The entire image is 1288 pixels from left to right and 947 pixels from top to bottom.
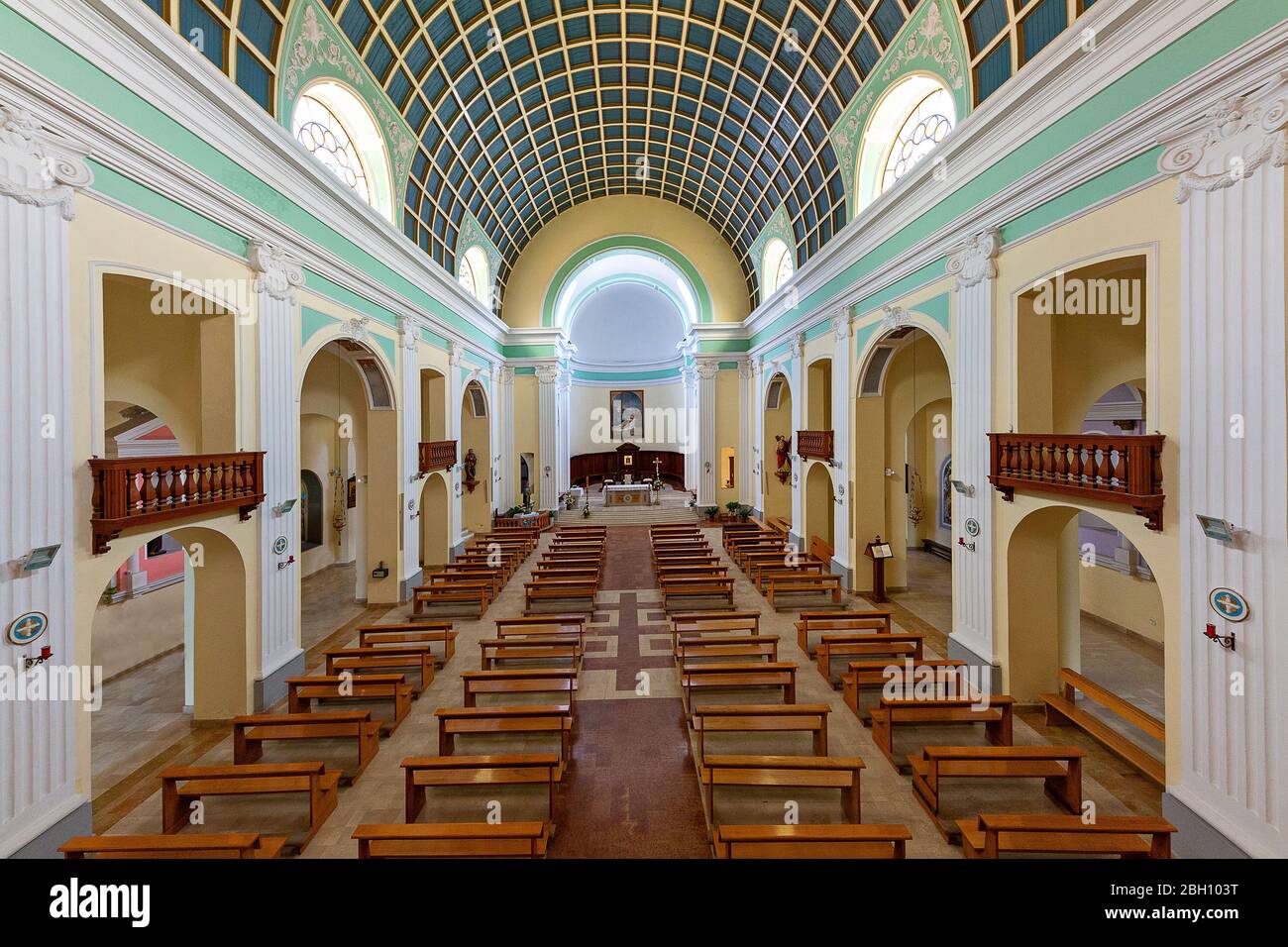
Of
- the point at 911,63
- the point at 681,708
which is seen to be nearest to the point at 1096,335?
the point at 911,63

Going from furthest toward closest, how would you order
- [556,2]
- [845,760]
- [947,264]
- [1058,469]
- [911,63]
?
1. [556,2]
2. [911,63]
3. [947,264]
4. [1058,469]
5. [845,760]

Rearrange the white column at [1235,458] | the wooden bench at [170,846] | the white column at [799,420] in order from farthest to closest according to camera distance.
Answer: the white column at [799,420] → the white column at [1235,458] → the wooden bench at [170,846]

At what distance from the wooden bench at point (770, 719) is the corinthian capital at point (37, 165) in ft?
26.5

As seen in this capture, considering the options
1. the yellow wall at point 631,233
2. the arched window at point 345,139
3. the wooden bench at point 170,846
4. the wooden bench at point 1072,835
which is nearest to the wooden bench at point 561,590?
the wooden bench at point 170,846

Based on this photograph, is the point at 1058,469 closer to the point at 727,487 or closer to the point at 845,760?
the point at 845,760

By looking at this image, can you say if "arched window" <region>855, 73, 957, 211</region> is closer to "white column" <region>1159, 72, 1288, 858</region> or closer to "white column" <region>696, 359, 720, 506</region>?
"white column" <region>1159, 72, 1288, 858</region>

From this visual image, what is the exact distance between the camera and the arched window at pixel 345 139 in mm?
10500

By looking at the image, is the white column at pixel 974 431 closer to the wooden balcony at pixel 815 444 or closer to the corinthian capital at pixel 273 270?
the wooden balcony at pixel 815 444

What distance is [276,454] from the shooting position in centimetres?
890

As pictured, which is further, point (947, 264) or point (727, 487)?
point (727, 487)

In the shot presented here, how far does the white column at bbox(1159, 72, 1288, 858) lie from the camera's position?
15.4 feet

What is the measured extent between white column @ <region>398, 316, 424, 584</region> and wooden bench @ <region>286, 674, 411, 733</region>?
6.26 m

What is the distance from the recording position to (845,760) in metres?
5.55

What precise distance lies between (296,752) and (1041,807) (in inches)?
338
